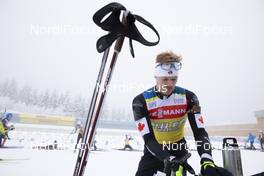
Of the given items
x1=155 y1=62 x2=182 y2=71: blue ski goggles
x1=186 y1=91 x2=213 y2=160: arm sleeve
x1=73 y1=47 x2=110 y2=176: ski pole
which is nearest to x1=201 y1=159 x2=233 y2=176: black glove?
x1=186 y1=91 x2=213 y2=160: arm sleeve

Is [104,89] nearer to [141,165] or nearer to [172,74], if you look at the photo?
[172,74]

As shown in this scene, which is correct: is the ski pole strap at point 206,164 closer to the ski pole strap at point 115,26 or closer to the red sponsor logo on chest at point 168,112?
the red sponsor logo on chest at point 168,112

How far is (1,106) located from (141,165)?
38.9 m

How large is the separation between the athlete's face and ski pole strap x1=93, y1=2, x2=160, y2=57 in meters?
0.35

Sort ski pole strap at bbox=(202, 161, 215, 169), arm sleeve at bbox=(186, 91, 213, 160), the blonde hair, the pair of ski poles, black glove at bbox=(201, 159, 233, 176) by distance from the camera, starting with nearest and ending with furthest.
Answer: black glove at bbox=(201, 159, 233, 176), ski pole strap at bbox=(202, 161, 215, 169), arm sleeve at bbox=(186, 91, 213, 160), the pair of ski poles, the blonde hair

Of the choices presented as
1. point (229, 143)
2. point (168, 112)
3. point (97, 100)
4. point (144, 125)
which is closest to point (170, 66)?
point (168, 112)

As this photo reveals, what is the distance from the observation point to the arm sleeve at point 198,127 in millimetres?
Answer: 1481

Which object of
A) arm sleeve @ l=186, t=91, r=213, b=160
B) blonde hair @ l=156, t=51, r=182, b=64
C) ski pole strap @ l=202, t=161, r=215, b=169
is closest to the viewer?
ski pole strap @ l=202, t=161, r=215, b=169

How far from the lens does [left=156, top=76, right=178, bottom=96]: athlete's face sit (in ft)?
5.76

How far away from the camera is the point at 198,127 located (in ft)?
5.52

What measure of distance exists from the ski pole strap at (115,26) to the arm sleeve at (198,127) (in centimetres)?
61

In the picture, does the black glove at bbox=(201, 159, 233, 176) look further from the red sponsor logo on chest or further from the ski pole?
the ski pole

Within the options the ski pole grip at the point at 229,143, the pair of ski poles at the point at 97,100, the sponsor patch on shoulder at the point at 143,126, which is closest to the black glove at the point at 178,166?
the ski pole grip at the point at 229,143

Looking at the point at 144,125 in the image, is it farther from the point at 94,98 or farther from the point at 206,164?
the point at 206,164
